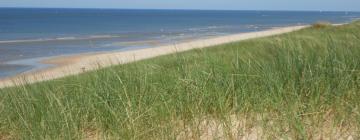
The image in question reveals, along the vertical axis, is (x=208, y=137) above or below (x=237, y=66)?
below

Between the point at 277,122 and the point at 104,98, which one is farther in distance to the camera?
the point at 104,98

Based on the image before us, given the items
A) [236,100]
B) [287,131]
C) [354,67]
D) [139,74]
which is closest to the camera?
[287,131]

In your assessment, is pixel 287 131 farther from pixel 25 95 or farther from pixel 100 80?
pixel 25 95

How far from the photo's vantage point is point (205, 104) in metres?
4.04

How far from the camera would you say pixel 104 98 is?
4102 millimetres

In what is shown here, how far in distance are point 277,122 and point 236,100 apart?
50 centimetres

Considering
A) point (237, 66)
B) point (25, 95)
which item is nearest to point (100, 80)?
point (25, 95)

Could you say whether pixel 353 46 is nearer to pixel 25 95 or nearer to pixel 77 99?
pixel 77 99

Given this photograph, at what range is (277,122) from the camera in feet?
11.7

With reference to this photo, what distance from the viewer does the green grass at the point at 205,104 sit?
358 centimetres

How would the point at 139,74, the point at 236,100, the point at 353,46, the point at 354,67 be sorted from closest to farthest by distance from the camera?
the point at 236,100
the point at 354,67
the point at 139,74
the point at 353,46

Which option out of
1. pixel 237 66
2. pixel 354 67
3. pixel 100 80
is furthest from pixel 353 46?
A: pixel 100 80

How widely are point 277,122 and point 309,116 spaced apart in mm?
347

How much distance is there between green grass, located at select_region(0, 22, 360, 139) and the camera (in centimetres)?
358
